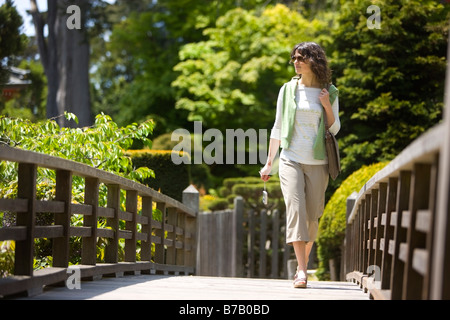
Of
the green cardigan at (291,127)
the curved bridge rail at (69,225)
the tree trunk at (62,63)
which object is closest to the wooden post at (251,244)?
the curved bridge rail at (69,225)

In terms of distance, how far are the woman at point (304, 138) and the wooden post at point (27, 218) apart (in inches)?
82.3

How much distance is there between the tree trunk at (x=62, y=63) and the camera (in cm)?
2128

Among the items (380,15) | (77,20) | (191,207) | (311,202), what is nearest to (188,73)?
(77,20)

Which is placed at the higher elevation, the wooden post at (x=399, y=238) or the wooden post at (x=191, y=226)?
the wooden post at (x=399, y=238)

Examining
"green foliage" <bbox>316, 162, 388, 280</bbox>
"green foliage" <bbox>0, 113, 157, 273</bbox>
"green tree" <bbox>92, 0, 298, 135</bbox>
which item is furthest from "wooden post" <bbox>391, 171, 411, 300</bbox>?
"green tree" <bbox>92, 0, 298, 135</bbox>

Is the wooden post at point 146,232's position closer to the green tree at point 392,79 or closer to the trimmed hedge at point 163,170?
the trimmed hedge at point 163,170

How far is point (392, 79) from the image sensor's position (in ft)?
50.6

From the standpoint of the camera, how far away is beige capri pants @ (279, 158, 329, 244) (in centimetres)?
589

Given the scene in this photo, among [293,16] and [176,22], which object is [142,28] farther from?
[293,16]

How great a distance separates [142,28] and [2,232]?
24.9 meters

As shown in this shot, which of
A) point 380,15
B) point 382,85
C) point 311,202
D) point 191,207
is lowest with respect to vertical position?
point 191,207

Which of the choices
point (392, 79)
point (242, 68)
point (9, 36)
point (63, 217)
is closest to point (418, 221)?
point (63, 217)

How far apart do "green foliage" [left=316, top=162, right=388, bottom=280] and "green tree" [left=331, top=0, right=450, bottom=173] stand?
131 inches
